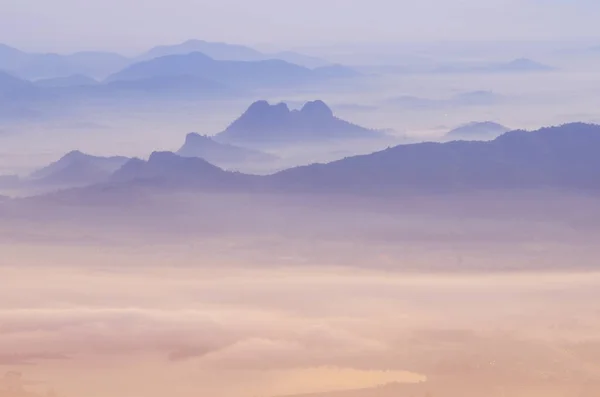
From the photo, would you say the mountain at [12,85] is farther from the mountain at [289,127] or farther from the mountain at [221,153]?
the mountain at [289,127]

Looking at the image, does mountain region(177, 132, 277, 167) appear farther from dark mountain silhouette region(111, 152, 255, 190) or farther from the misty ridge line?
the misty ridge line

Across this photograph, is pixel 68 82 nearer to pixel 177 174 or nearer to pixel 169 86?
pixel 169 86

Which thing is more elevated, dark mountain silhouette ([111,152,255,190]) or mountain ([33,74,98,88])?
mountain ([33,74,98,88])

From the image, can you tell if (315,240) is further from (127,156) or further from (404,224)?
(127,156)

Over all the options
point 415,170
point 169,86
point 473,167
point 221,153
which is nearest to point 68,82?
point 169,86

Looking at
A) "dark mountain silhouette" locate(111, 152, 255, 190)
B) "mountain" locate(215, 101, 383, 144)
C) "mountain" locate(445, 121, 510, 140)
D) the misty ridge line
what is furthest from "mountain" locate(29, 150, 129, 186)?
"mountain" locate(445, 121, 510, 140)

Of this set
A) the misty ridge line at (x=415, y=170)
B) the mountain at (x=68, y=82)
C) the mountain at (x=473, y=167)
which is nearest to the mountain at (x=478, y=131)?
the misty ridge line at (x=415, y=170)

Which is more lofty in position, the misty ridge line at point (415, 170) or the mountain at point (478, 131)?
the mountain at point (478, 131)

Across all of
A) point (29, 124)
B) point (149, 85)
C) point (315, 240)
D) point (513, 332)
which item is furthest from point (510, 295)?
point (149, 85)
